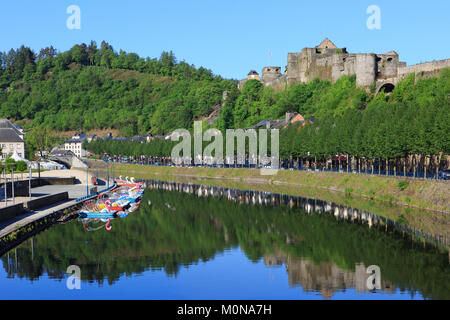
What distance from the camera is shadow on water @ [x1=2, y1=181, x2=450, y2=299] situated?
4431cm

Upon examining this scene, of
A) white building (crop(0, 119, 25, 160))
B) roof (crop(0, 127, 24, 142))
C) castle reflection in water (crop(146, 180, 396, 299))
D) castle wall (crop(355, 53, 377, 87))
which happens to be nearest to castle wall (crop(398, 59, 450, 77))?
castle wall (crop(355, 53, 377, 87))

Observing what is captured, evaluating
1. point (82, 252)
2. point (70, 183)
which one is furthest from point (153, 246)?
point (70, 183)

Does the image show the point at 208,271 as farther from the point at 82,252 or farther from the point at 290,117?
the point at 290,117

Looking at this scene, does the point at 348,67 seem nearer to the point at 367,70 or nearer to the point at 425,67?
the point at 367,70

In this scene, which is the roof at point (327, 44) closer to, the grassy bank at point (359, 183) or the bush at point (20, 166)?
the grassy bank at point (359, 183)

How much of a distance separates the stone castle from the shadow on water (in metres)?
60.9

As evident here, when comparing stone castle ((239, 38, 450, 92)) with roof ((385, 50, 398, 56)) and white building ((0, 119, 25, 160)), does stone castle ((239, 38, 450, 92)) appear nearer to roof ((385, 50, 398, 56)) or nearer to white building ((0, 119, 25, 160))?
roof ((385, 50, 398, 56))

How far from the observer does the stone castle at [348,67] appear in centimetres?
13318

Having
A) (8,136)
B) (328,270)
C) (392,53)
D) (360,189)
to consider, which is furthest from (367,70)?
(328,270)

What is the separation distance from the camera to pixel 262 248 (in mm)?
56188

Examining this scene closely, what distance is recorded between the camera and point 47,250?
52344 mm

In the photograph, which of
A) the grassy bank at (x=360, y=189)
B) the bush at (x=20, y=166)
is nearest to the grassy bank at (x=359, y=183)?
the grassy bank at (x=360, y=189)

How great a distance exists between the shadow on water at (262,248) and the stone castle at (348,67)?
60.9 meters
